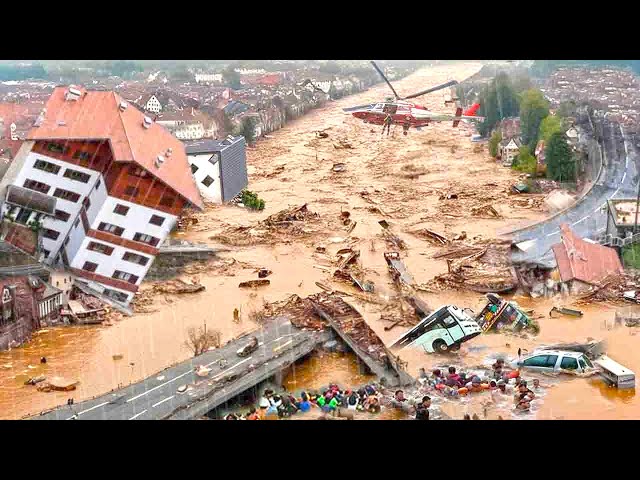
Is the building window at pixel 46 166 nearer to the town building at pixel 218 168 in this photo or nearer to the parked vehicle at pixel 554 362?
the town building at pixel 218 168

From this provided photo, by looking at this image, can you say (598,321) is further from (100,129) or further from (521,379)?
(100,129)

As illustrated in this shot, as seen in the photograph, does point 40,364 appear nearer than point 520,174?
Yes

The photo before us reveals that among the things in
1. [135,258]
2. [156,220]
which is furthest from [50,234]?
[156,220]

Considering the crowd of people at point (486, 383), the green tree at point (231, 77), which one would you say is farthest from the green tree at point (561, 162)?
the green tree at point (231, 77)

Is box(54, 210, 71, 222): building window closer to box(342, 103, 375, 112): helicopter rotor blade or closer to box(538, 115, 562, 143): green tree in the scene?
box(342, 103, 375, 112): helicopter rotor blade

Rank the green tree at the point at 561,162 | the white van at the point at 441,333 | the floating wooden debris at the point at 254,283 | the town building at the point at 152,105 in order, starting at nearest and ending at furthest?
the white van at the point at 441,333
the floating wooden debris at the point at 254,283
the town building at the point at 152,105
the green tree at the point at 561,162

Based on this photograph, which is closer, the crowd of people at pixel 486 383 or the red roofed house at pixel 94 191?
the crowd of people at pixel 486 383

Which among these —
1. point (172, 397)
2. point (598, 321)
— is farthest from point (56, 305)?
point (598, 321)
